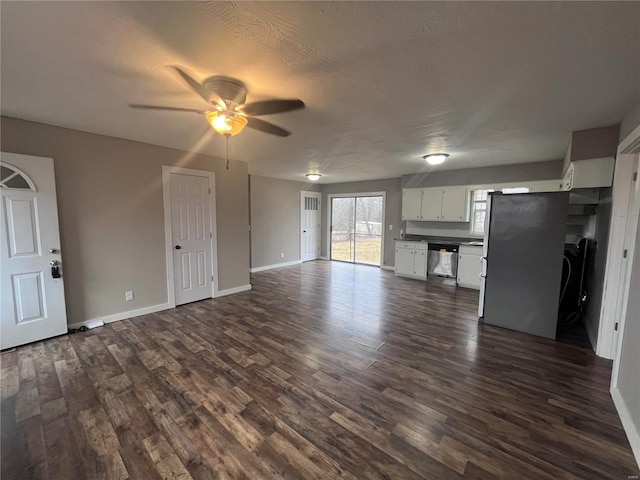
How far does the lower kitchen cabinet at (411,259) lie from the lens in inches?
240

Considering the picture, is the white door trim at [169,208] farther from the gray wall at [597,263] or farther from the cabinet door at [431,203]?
the gray wall at [597,263]

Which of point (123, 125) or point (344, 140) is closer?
point (123, 125)

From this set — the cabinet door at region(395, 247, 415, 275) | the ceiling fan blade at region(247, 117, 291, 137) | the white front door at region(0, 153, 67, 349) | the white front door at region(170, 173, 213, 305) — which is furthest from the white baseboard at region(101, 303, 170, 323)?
the cabinet door at region(395, 247, 415, 275)

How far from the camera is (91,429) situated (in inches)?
73.6

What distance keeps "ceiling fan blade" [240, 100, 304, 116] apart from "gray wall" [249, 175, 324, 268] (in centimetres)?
478

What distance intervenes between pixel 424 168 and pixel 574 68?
4.03 meters

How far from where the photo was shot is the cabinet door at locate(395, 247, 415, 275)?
248 inches

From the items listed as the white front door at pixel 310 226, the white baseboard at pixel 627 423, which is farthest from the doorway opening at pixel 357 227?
the white baseboard at pixel 627 423

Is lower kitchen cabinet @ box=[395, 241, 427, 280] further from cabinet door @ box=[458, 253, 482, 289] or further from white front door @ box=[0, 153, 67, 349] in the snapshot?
white front door @ box=[0, 153, 67, 349]

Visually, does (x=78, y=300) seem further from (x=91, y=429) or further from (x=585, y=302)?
(x=585, y=302)

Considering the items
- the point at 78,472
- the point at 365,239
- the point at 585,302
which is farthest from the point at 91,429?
the point at 365,239

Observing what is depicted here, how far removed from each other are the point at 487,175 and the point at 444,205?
100 centimetres

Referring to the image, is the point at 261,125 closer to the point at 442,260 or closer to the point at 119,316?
the point at 119,316

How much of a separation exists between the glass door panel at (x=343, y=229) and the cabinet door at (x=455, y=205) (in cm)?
287
